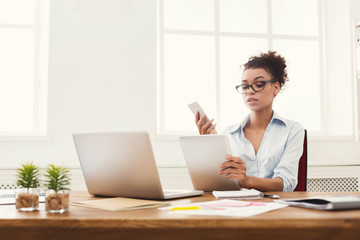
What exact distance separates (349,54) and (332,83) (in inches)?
11.4

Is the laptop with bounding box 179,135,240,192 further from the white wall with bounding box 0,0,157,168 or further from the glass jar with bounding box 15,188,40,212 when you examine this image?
the white wall with bounding box 0,0,157,168

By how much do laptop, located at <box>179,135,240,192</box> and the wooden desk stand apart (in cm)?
56

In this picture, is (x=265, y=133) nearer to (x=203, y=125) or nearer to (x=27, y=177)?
(x=203, y=125)

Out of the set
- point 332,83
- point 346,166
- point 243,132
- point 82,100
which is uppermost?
point 332,83

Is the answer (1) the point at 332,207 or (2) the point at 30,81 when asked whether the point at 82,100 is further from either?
(1) the point at 332,207

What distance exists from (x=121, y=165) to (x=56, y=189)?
Result: 0.33 meters

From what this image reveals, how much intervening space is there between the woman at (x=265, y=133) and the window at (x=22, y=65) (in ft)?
5.22

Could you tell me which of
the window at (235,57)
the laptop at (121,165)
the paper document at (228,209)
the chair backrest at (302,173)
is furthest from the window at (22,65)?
the paper document at (228,209)

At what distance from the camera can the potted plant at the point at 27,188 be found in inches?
36.3

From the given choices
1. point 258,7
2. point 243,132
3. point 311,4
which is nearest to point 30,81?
point 243,132

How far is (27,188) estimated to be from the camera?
0.93 metres

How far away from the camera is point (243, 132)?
7.03ft

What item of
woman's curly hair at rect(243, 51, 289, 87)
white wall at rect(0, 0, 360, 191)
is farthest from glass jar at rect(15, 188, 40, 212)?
white wall at rect(0, 0, 360, 191)

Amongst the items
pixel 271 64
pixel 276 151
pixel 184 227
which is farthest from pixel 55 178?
pixel 271 64
